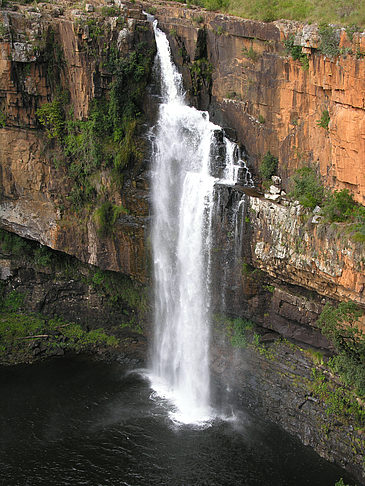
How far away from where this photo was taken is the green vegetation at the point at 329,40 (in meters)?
22.7

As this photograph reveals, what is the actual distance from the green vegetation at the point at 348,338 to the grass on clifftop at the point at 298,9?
10800mm

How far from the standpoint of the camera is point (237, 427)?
26391 mm

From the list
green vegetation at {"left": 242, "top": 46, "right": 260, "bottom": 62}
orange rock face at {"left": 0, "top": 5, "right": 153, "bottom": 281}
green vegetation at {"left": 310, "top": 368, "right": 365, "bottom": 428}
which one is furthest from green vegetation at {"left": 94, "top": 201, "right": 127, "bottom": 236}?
green vegetation at {"left": 310, "top": 368, "right": 365, "bottom": 428}

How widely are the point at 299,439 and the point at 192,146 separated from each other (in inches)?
541

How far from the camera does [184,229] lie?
28297 mm

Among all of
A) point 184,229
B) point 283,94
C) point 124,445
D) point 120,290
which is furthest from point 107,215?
point 124,445

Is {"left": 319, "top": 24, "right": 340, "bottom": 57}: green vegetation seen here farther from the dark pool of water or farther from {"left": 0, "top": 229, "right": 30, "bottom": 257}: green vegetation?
{"left": 0, "top": 229, "right": 30, "bottom": 257}: green vegetation

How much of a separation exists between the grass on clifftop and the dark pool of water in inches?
673

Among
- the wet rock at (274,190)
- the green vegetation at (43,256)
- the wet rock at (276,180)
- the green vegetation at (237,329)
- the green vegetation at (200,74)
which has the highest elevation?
the green vegetation at (200,74)

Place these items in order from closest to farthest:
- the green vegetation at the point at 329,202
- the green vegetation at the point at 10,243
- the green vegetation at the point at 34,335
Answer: the green vegetation at the point at 329,202 → the green vegetation at the point at 34,335 → the green vegetation at the point at 10,243

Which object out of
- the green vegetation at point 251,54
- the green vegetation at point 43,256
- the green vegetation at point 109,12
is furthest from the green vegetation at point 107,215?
the green vegetation at point 251,54

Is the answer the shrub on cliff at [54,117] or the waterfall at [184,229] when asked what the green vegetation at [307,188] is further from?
the shrub on cliff at [54,117]

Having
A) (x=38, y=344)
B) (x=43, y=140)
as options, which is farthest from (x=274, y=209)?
(x=38, y=344)

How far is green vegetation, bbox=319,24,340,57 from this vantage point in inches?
893
